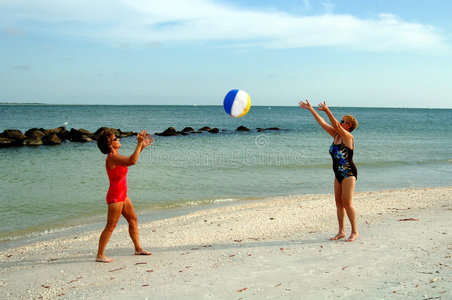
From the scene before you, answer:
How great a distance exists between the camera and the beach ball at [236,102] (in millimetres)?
8492

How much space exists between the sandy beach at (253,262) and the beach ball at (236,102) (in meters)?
2.33

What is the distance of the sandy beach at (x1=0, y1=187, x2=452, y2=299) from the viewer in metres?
4.25

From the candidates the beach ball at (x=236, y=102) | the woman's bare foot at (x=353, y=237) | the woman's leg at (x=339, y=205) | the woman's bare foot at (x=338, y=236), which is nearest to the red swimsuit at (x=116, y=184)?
the woman's leg at (x=339, y=205)

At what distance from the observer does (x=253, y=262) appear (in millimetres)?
5141

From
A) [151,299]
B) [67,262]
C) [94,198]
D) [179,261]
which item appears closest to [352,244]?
[179,261]

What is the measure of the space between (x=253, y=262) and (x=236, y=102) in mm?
4216

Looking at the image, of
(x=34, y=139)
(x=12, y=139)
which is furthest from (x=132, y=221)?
(x=12, y=139)

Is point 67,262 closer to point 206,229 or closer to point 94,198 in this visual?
point 206,229

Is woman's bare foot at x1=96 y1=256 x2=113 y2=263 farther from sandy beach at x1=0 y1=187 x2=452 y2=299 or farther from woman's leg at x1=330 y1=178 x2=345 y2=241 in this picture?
woman's leg at x1=330 y1=178 x2=345 y2=241

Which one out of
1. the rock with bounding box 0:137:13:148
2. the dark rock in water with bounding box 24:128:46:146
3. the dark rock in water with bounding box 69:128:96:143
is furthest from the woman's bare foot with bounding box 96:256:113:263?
the dark rock in water with bounding box 69:128:96:143

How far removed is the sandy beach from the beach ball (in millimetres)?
2327

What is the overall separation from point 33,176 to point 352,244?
13.6 metres

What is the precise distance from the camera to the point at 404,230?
6.43 meters

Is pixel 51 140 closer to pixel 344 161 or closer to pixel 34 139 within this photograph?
pixel 34 139
